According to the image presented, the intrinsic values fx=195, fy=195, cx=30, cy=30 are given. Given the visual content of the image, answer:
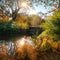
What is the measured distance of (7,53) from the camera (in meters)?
6.94

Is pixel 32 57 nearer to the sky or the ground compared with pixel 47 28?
nearer to the ground

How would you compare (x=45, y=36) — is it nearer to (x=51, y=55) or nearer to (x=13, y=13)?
(x=51, y=55)

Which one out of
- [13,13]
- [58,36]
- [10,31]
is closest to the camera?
[58,36]

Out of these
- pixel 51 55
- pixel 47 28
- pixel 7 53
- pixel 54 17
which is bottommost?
pixel 51 55

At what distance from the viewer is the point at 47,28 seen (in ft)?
28.9

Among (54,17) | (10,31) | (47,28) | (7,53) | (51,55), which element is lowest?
(10,31)

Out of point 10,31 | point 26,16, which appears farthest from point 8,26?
point 26,16

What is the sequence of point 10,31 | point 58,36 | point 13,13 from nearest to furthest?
point 58,36, point 10,31, point 13,13

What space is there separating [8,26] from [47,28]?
55.7 ft

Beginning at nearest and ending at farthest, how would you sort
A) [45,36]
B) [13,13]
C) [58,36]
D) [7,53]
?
1. [7,53]
2. [58,36]
3. [45,36]
4. [13,13]

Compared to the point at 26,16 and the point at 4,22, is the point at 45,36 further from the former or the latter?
the point at 26,16

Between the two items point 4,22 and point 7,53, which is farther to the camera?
point 4,22

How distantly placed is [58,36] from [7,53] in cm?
251

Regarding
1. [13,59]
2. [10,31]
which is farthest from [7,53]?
[10,31]
